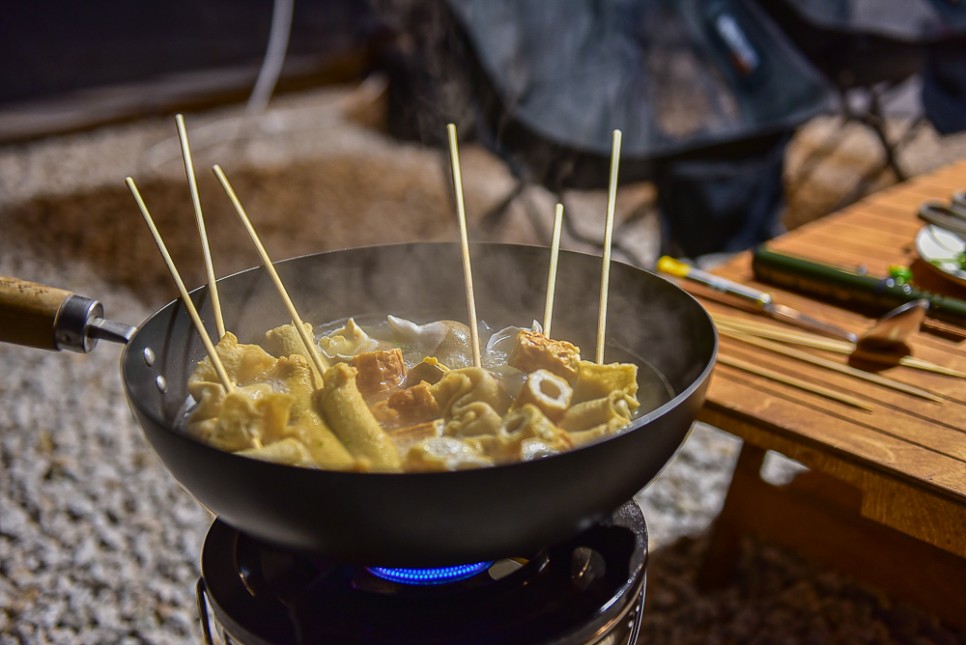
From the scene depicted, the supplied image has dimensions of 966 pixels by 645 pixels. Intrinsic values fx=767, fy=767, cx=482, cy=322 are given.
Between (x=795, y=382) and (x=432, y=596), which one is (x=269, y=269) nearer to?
(x=432, y=596)

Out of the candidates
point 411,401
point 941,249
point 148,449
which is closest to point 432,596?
point 411,401

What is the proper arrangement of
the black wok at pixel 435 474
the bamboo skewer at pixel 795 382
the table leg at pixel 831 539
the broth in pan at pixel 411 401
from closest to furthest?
the black wok at pixel 435 474
the broth in pan at pixel 411 401
the bamboo skewer at pixel 795 382
the table leg at pixel 831 539

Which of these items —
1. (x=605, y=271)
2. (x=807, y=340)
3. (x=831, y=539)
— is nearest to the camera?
(x=605, y=271)

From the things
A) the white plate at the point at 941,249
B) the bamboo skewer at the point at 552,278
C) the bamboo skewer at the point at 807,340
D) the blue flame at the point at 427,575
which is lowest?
the blue flame at the point at 427,575

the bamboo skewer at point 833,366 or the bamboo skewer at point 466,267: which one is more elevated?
the bamboo skewer at point 466,267

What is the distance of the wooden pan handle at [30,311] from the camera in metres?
0.93

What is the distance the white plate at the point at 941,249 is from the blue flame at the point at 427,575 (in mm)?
1156

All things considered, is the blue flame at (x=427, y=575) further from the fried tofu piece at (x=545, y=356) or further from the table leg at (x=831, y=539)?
the table leg at (x=831, y=539)

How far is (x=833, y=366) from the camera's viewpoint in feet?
4.23

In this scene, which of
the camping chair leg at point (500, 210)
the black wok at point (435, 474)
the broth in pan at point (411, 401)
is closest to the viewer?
the black wok at point (435, 474)

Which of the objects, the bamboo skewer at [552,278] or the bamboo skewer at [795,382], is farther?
the bamboo skewer at [795,382]

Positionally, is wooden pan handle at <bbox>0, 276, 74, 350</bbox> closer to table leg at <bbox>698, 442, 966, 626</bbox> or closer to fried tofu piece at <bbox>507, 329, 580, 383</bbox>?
fried tofu piece at <bbox>507, 329, 580, 383</bbox>

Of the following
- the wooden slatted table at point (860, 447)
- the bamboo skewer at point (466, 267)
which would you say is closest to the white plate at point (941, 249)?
the wooden slatted table at point (860, 447)

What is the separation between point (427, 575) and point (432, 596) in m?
0.03
